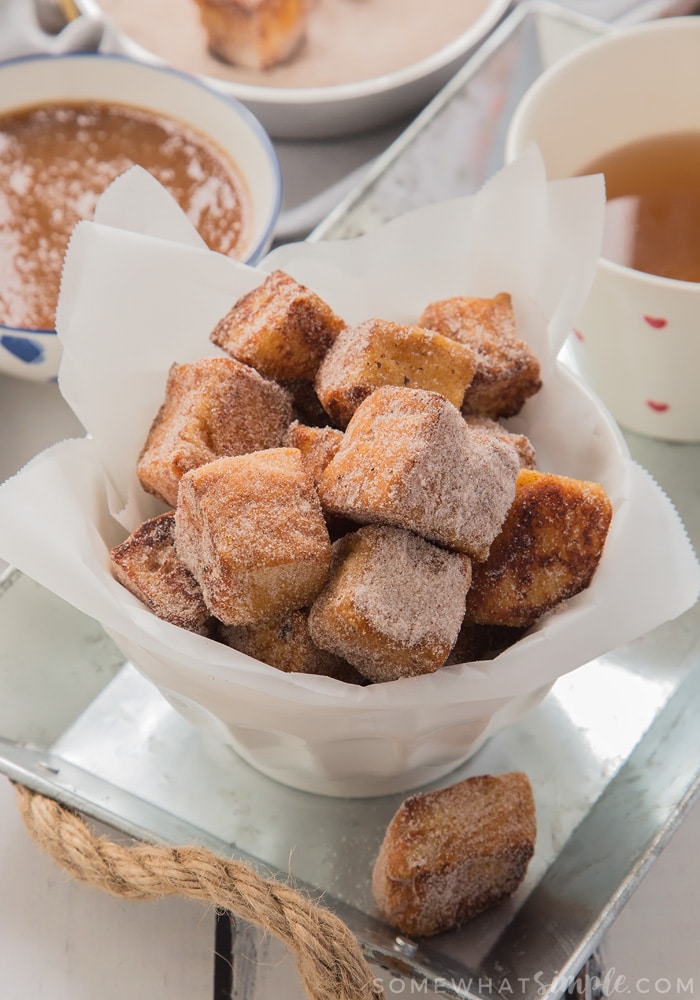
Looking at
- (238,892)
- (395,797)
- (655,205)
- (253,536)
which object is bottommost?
(395,797)

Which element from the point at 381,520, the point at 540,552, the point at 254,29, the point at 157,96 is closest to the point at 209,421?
the point at 381,520

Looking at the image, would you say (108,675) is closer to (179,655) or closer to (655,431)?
(179,655)

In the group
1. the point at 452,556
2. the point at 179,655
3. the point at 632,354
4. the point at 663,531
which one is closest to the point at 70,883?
the point at 179,655

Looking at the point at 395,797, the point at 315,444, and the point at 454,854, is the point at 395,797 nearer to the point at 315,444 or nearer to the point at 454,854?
the point at 454,854

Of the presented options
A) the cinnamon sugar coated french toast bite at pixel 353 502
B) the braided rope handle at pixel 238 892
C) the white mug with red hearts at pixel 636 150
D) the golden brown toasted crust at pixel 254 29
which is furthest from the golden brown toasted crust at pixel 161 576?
the golden brown toasted crust at pixel 254 29

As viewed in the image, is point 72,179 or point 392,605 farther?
point 72,179

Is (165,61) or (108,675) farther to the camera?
(165,61)
